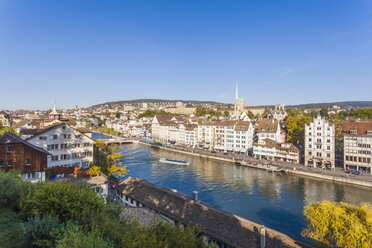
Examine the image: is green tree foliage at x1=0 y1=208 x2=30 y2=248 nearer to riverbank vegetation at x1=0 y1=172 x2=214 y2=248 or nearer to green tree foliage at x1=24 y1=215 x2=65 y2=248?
riverbank vegetation at x1=0 y1=172 x2=214 y2=248

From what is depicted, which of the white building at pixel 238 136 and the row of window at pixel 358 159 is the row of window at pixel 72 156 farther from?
the row of window at pixel 358 159

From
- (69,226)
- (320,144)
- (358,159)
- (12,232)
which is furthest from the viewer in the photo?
(320,144)

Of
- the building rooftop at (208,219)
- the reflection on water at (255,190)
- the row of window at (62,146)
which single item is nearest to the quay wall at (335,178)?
the reflection on water at (255,190)

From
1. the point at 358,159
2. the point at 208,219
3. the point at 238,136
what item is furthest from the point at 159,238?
the point at 238,136

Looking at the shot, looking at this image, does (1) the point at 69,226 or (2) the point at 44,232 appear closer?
(2) the point at 44,232

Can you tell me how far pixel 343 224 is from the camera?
1398 centimetres

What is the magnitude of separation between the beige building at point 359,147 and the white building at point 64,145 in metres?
43.0

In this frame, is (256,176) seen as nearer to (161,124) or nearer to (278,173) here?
(278,173)

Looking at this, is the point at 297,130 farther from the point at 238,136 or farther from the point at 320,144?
the point at 238,136

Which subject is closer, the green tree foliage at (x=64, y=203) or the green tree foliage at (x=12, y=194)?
the green tree foliage at (x=64, y=203)

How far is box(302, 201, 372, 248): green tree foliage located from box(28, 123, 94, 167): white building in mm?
25563

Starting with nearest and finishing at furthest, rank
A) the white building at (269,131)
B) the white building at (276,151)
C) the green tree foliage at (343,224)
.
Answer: the green tree foliage at (343,224) → the white building at (276,151) → the white building at (269,131)

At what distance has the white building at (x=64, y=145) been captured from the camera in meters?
26.2

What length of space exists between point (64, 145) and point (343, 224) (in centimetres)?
2800
